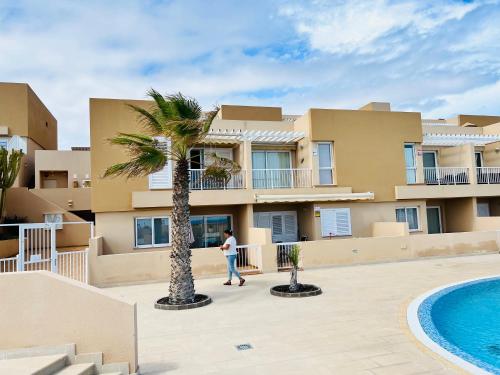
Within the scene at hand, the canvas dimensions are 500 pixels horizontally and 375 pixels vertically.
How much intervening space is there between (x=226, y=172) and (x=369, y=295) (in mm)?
6301

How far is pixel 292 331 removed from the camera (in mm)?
8562

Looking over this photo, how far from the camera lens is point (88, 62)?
16.7 m

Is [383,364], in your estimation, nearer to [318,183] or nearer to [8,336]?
[8,336]

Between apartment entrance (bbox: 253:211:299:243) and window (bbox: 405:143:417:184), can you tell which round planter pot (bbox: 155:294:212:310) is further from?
window (bbox: 405:143:417:184)

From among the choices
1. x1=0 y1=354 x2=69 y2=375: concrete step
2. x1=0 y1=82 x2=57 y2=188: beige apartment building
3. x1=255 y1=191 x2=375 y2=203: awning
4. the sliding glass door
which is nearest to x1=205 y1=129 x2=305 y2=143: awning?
the sliding glass door

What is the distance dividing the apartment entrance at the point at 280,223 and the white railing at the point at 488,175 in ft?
46.9

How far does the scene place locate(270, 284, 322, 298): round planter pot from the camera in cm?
1208

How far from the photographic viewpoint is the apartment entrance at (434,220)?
1043 inches

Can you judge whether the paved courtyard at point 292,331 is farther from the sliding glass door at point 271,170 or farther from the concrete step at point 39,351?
the sliding glass door at point 271,170

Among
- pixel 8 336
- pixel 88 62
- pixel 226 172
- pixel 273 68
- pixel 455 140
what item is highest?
pixel 273 68

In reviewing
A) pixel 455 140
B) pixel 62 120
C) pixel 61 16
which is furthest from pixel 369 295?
pixel 62 120

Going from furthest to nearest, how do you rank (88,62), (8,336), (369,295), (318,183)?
(318,183), (88,62), (369,295), (8,336)

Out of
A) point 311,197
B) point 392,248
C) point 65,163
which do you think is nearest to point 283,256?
point 311,197

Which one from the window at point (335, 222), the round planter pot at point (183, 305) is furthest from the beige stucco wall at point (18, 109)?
the round planter pot at point (183, 305)
